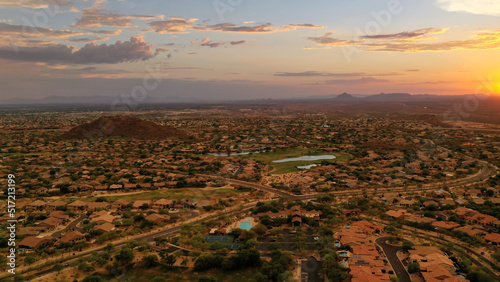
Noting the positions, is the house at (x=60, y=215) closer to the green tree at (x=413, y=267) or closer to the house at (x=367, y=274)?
the house at (x=367, y=274)

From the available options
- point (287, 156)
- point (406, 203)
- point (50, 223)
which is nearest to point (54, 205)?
point (50, 223)

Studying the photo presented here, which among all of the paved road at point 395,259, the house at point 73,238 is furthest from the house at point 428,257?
the house at point 73,238

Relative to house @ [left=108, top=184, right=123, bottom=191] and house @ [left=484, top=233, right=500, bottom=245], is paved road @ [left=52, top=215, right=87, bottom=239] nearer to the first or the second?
house @ [left=108, top=184, right=123, bottom=191]

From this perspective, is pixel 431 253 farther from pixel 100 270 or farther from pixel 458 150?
pixel 458 150

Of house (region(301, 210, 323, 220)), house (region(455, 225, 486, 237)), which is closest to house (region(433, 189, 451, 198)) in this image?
house (region(455, 225, 486, 237))

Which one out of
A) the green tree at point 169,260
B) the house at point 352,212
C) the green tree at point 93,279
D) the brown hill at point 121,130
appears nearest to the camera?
the green tree at point 93,279

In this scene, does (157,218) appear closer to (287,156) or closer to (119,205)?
(119,205)

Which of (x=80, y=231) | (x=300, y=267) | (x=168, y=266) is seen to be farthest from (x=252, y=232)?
(x=80, y=231)
